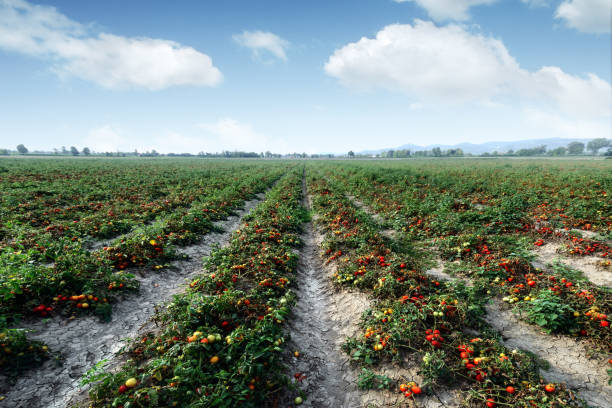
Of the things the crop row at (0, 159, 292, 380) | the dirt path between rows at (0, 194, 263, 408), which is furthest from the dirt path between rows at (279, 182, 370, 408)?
the crop row at (0, 159, 292, 380)

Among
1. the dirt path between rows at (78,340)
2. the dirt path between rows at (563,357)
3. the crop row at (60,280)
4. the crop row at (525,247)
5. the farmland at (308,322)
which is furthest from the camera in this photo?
the crop row at (525,247)

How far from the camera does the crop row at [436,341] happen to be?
357cm

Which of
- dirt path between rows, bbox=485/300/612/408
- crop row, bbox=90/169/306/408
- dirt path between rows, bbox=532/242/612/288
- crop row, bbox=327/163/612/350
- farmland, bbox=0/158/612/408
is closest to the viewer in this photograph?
crop row, bbox=90/169/306/408

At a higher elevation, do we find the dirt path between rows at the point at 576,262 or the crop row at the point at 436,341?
the dirt path between rows at the point at 576,262

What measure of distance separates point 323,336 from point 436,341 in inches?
85.9

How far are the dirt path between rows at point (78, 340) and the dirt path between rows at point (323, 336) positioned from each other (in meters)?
3.21

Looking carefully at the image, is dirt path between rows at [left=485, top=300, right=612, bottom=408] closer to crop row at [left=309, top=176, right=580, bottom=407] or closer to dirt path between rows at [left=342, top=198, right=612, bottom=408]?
→ dirt path between rows at [left=342, top=198, right=612, bottom=408]

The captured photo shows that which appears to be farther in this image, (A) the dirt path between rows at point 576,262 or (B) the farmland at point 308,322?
(A) the dirt path between rows at point 576,262

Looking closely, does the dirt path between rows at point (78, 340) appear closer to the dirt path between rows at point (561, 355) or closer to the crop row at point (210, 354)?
the crop row at point (210, 354)

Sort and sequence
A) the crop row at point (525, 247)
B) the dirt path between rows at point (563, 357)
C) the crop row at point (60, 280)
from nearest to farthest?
the dirt path between rows at point (563, 357)
the crop row at point (60, 280)
the crop row at point (525, 247)

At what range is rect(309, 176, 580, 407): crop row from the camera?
3572 millimetres

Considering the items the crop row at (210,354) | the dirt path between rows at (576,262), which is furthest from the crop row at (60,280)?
the dirt path between rows at (576,262)

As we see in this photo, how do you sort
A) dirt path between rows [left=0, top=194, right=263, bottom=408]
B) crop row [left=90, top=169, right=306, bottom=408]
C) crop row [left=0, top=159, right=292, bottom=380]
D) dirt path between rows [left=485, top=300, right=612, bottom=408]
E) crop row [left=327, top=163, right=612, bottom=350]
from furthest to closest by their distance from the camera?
1. crop row [left=327, top=163, right=612, bottom=350]
2. crop row [left=0, top=159, right=292, bottom=380]
3. dirt path between rows [left=485, top=300, right=612, bottom=408]
4. dirt path between rows [left=0, top=194, right=263, bottom=408]
5. crop row [left=90, top=169, right=306, bottom=408]

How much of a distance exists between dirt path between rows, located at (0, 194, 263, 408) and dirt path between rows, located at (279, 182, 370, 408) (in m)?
3.21
